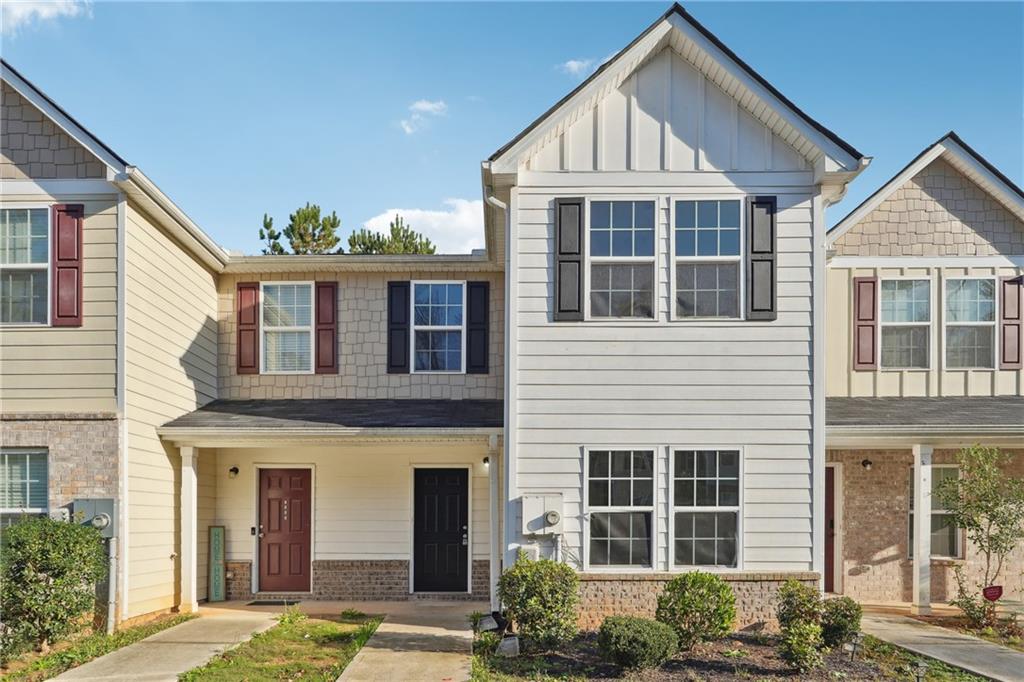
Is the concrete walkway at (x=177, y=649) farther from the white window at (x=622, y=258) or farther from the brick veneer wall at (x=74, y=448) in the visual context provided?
the white window at (x=622, y=258)

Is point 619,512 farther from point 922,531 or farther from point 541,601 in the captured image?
point 922,531

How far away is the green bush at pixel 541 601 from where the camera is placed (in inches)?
310

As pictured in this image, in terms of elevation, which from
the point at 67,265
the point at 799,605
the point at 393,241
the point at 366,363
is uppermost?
the point at 393,241

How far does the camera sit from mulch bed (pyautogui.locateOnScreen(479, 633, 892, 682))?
24.5 feet

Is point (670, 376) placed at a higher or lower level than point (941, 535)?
higher

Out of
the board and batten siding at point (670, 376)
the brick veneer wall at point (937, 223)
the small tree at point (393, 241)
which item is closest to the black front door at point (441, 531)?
the board and batten siding at point (670, 376)

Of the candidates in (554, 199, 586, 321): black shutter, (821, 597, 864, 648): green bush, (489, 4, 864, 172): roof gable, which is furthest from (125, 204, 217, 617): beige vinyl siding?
(821, 597, 864, 648): green bush

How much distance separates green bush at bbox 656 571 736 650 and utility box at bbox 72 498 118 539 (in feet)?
19.9

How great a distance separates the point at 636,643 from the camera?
7.43 metres

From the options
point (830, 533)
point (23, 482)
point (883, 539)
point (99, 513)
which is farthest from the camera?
point (830, 533)

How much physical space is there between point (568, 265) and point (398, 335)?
3607 mm

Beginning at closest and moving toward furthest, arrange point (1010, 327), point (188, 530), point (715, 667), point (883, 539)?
point (715, 667) → point (188, 530) → point (883, 539) → point (1010, 327)

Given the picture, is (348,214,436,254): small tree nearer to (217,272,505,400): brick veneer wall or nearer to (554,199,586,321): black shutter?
(217,272,505,400): brick veneer wall

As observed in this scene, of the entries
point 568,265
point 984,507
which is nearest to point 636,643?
point 568,265
